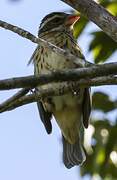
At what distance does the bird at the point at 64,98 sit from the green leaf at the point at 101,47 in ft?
2.76

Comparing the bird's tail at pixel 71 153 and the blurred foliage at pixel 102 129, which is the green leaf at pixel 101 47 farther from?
the bird's tail at pixel 71 153

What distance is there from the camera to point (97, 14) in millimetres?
3404

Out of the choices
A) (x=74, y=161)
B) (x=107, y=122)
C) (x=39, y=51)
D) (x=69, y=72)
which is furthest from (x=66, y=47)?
(x=69, y=72)

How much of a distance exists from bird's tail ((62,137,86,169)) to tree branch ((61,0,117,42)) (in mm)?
1910

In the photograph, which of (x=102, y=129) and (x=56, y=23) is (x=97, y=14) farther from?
(x=56, y=23)

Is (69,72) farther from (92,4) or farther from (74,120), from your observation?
(74,120)

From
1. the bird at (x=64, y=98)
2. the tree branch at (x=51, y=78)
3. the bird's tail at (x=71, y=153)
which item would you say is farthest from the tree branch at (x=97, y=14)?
the bird's tail at (x=71, y=153)

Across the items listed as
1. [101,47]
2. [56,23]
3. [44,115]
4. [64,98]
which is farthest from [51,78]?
[56,23]

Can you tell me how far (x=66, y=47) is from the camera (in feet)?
17.3

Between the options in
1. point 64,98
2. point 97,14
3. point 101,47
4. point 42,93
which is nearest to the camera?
point 97,14

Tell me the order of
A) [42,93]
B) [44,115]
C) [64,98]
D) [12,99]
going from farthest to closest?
[44,115] → [64,98] → [42,93] → [12,99]

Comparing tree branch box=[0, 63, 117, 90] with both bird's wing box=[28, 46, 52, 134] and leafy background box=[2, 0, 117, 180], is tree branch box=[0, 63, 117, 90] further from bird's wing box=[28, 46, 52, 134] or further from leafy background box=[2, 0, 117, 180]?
bird's wing box=[28, 46, 52, 134]

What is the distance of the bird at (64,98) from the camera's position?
16.8 ft

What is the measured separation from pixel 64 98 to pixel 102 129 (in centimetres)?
128
